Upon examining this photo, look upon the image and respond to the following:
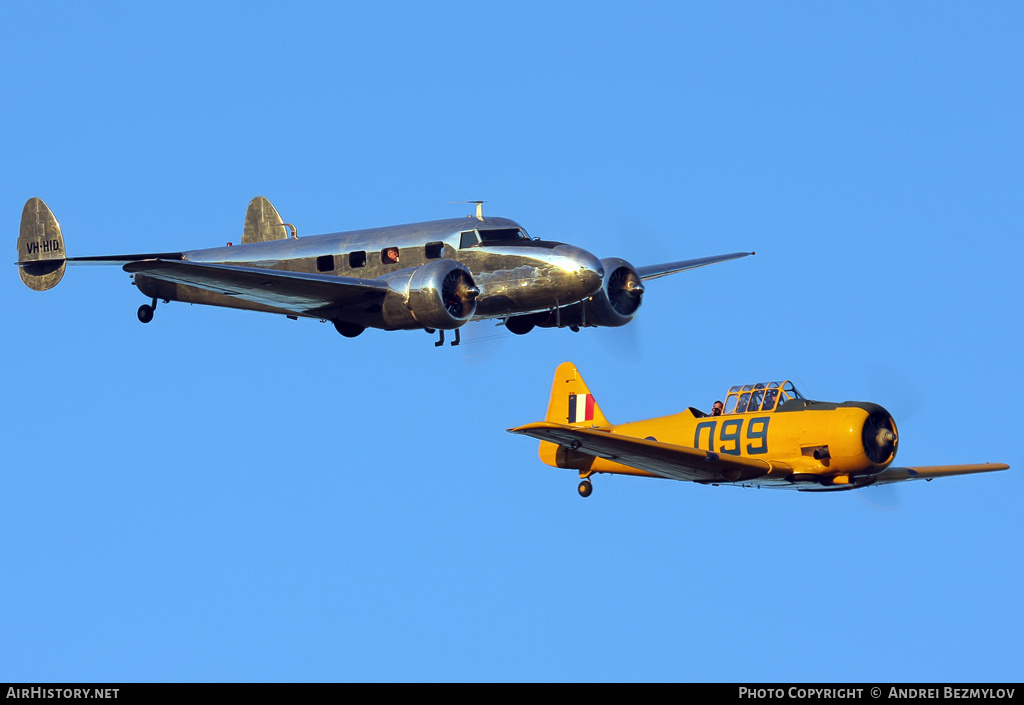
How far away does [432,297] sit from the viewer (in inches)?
1599

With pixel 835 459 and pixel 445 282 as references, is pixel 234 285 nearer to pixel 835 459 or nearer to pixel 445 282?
pixel 445 282

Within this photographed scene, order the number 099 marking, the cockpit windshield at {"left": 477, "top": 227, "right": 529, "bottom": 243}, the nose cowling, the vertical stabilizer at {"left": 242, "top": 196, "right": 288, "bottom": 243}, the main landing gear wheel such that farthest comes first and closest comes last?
the vertical stabilizer at {"left": 242, "top": 196, "right": 288, "bottom": 243}
the number 099 marking
the main landing gear wheel
the nose cowling
the cockpit windshield at {"left": 477, "top": 227, "right": 529, "bottom": 243}

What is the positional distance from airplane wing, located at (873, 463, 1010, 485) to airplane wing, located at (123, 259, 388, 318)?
14.7 metres

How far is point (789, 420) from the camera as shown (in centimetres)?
4397

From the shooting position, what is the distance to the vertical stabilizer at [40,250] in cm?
4491

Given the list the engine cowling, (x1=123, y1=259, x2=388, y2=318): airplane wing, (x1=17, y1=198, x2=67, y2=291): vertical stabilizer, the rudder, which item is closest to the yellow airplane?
the engine cowling

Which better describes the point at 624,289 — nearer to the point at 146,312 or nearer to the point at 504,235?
the point at 504,235

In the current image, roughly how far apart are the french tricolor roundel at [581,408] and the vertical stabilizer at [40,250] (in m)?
15.4

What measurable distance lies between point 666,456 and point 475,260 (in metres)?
6.92

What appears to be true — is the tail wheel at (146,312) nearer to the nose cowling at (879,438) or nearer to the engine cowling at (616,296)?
the engine cowling at (616,296)

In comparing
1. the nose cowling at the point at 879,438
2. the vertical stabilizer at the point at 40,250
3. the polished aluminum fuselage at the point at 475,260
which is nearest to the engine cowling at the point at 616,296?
the polished aluminum fuselage at the point at 475,260

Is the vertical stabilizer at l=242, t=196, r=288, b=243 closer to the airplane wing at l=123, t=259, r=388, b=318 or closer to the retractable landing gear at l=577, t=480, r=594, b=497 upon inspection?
the airplane wing at l=123, t=259, r=388, b=318

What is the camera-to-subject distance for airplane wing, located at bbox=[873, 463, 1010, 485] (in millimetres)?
46219
